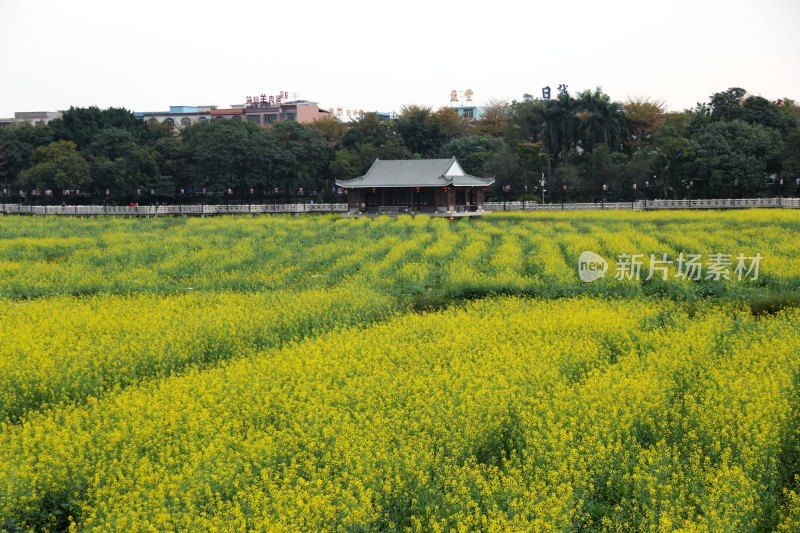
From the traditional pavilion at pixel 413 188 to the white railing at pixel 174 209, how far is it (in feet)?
15.1

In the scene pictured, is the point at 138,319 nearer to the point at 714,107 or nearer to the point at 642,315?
the point at 642,315

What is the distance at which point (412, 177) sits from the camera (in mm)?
48844

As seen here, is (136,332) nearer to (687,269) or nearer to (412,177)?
(687,269)

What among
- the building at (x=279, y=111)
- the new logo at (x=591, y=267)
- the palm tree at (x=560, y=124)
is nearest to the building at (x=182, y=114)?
the building at (x=279, y=111)

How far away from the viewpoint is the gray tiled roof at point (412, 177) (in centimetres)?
4800

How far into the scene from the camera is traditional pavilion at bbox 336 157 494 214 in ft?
159

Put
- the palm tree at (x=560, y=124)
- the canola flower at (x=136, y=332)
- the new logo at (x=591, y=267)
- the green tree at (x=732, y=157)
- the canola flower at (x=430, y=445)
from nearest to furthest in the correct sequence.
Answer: the canola flower at (x=430, y=445)
the canola flower at (x=136, y=332)
the new logo at (x=591, y=267)
the green tree at (x=732, y=157)
the palm tree at (x=560, y=124)

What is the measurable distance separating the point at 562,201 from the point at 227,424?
5042cm

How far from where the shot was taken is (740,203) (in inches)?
1805

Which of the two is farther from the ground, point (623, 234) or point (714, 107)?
point (714, 107)

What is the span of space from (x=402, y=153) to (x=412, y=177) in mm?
12920

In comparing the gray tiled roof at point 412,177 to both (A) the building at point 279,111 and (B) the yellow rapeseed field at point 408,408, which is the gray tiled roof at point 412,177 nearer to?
(B) the yellow rapeseed field at point 408,408

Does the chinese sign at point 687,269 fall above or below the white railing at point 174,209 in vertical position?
below

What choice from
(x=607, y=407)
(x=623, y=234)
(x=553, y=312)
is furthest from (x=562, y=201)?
(x=607, y=407)
